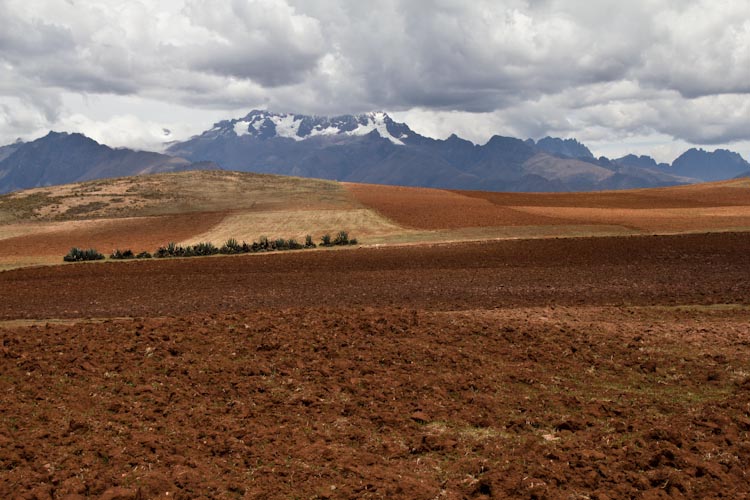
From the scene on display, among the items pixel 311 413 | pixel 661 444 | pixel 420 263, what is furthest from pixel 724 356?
pixel 420 263

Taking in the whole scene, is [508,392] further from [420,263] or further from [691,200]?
[691,200]

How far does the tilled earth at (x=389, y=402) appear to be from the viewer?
10.2 m

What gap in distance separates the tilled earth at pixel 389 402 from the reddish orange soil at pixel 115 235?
119 feet

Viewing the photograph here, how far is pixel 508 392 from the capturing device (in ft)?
46.7

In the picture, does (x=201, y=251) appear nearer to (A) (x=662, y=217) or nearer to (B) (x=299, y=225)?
(B) (x=299, y=225)

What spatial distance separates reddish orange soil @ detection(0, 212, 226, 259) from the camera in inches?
2324

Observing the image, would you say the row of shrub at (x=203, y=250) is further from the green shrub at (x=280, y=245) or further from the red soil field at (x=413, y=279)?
the red soil field at (x=413, y=279)

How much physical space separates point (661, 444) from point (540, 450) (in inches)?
92.1

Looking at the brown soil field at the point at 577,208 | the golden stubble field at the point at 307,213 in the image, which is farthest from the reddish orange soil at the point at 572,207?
the golden stubble field at the point at 307,213

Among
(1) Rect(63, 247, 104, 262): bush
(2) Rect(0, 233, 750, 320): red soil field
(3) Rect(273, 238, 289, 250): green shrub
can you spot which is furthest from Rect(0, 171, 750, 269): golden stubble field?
(2) Rect(0, 233, 750, 320): red soil field

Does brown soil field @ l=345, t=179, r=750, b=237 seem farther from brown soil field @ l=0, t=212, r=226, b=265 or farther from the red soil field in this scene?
brown soil field @ l=0, t=212, r=226, b=265

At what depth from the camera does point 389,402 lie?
13.8 m

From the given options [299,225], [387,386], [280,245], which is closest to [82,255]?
[280,245]

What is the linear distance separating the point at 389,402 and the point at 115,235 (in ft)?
204
